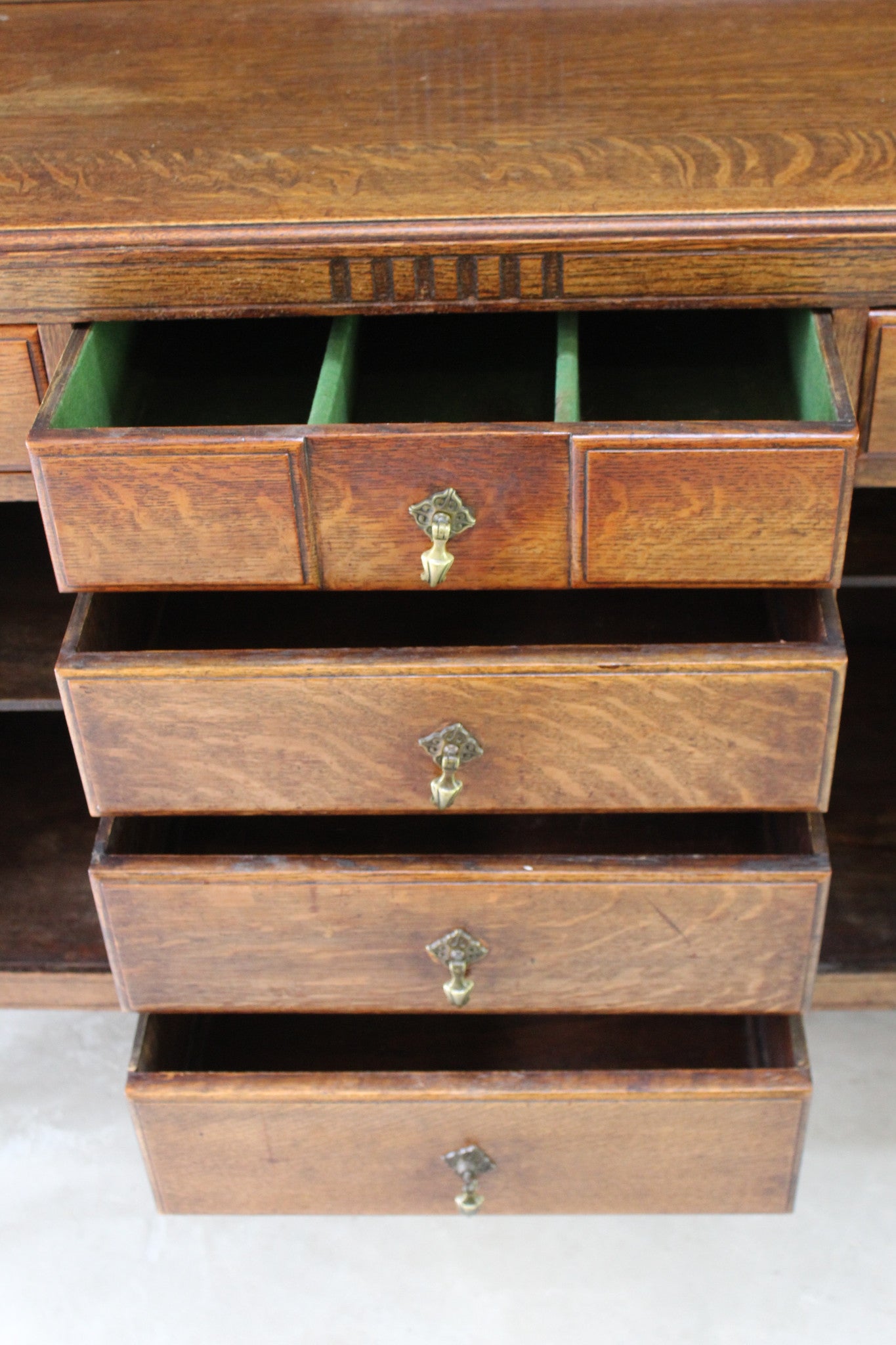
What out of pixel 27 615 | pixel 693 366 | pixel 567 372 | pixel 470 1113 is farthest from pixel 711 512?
pixel 27 615

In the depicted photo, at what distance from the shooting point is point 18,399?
3.00ft

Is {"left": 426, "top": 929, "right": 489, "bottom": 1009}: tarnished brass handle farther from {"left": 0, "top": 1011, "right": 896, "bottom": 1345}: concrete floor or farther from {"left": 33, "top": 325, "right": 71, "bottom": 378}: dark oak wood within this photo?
{"left": 33, "top": 325, "right": 71, "bottom": 378}: dark oak wood

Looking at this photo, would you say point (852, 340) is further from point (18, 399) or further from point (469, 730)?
point (18, 399)

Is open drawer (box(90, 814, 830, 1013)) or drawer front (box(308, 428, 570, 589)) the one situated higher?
drawer front (box(308, 428, 570, 589))

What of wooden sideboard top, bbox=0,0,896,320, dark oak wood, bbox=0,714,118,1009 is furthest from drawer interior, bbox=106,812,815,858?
wooden sideboard top, bbox=0,0,896,320

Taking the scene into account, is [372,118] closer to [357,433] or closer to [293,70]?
[293,70]

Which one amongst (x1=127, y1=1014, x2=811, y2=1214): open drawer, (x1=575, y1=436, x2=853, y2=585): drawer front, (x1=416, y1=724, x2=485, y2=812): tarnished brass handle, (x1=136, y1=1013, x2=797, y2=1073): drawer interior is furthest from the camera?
(x1=136, y1=1013, x2=797, y2=1073): drawer interior

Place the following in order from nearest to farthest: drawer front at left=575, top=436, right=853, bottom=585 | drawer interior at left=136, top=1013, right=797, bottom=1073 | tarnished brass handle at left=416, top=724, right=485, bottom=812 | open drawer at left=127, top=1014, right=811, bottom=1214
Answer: drawer front at left=575, top=436, right=853, bottom=585, tarnished brass handle at left=416, top=724, right=485, bottom=812, open drawer at left=127, top=1014, right=811, bottom=1214, drawer interior at left=136, top=1013, right=797, bottom=1073

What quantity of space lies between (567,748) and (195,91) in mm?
509

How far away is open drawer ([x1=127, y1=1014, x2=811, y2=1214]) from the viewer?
3.29 feet

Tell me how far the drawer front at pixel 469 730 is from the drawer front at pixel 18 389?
165 millimetres

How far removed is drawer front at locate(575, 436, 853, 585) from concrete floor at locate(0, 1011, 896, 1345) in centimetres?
55

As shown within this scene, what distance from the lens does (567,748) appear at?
0.89 meters

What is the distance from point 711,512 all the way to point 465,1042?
0.50 meters
